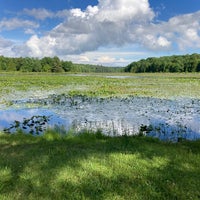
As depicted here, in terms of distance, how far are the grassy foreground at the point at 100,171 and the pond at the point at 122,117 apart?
3.06 metres

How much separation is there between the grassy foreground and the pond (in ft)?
10.0

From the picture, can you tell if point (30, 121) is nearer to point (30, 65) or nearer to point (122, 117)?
point (122, 117)

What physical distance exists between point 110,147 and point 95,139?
5.57ft

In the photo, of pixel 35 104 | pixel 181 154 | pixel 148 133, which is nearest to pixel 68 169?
pixel 181 154

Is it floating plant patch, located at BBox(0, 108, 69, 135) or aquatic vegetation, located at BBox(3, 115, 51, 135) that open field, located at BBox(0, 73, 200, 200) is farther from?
floating plant patch, located at BBox(0, 108, 69, 135)

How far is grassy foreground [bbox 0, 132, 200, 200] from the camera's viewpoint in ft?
16.1

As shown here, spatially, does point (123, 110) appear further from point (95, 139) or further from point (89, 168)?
point (89, 168)

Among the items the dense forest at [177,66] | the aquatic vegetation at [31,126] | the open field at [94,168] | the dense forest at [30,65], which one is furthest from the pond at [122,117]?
the dense forest at [30,65]

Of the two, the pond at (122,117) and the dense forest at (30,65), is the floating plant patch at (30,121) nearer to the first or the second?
the pond at (122,117)


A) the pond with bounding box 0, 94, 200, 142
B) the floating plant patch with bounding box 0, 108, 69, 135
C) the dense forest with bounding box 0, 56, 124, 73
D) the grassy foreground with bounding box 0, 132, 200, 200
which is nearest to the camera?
the grassy foreground with bounding box 0, 132, 200, 200

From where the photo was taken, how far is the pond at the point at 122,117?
37.8ft

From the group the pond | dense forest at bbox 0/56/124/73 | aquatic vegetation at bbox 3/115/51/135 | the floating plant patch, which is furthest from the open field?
dense forest at bbox 0/56/124/73

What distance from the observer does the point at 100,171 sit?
587cm

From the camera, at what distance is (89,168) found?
19.7 feet
